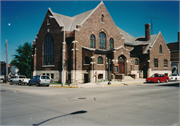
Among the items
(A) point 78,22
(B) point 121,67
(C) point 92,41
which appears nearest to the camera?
(C) point 92,41

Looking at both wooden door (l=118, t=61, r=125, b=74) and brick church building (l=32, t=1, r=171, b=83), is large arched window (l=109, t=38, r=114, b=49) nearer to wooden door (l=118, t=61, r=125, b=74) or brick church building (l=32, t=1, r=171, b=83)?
brick church building (l=32, t=1, r=171, b=83)

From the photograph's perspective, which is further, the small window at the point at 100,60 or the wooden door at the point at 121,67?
the wooden door at the point at 121,67

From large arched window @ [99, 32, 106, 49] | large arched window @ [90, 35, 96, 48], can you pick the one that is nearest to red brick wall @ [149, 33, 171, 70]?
large arched window @ [99, 32, 106, 49]

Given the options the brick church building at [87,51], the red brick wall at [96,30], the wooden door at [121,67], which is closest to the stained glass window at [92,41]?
the brick church building at [87,51]

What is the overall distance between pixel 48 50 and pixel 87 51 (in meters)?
9.88

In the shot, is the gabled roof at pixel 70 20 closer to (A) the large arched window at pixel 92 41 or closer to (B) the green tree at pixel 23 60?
(A) the large arched window at pixel 92 41

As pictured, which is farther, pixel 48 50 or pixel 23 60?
pixel 23 60

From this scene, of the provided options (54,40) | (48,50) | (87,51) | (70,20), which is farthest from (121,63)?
(48,50)

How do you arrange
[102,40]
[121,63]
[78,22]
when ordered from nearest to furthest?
[121,63], [78,22], [102,40]

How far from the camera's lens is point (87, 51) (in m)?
31.9

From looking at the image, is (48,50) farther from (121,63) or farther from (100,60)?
(121,63)

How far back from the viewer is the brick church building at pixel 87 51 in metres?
31.8

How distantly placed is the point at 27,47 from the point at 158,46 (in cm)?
3501

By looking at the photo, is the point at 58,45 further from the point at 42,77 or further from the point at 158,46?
the point at 158,46
